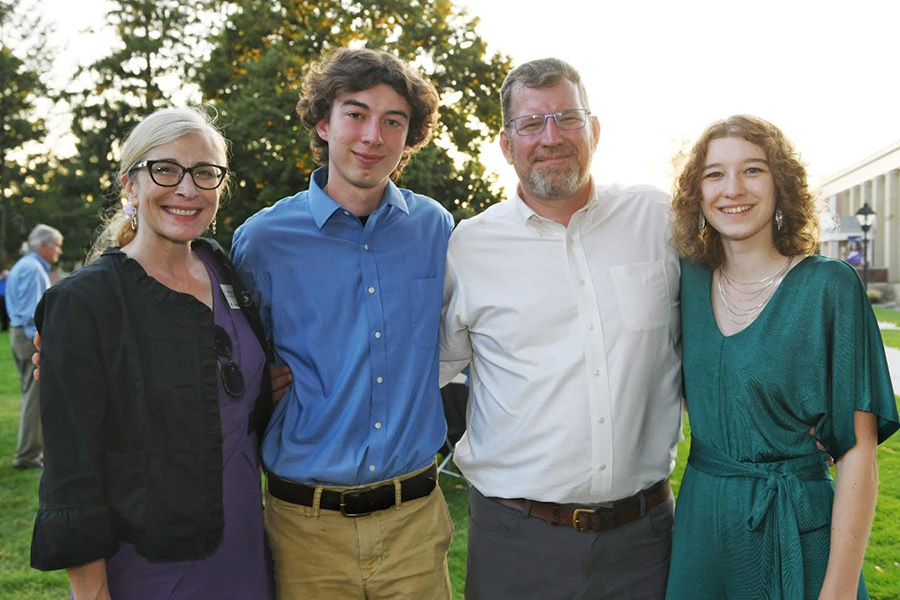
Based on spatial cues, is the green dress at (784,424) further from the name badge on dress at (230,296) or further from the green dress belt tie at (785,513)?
the name badge on dress at (230,296)

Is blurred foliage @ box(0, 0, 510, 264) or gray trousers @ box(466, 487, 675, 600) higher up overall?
blurred foliage @ box(0, 0, 510, 264)

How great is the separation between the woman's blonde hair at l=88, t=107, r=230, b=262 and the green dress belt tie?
6.41 ft

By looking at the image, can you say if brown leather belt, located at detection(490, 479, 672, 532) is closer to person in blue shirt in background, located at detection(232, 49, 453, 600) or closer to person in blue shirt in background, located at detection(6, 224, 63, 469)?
person in blue shirt in background, located at detection(232, 49, 453, 600)

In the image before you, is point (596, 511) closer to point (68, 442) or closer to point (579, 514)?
point (579, 514)

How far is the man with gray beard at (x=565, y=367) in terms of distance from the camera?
8.52ft

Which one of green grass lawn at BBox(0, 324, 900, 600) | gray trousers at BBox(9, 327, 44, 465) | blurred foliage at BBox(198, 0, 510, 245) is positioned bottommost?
green grass lawn at BBox(0, 324, 900, 600)

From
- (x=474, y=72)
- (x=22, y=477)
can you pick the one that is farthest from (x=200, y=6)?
(x=22, y=477)

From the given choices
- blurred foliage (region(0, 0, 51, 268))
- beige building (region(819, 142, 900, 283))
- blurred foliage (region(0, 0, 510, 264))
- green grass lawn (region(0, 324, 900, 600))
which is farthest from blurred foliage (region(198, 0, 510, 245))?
beige building (region(819, 142, 900, 283))

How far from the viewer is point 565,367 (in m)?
2.61

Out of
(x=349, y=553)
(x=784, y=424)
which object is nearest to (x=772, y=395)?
(x=784, y=424)

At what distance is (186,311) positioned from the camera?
229 centimetres

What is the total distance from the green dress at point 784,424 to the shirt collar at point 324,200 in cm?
129

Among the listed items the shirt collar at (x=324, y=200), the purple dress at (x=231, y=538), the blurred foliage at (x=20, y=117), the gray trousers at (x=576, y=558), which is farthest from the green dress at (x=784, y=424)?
the blurred foliage at (x=20, y=117)

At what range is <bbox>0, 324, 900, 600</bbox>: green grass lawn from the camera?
4.42 meters
